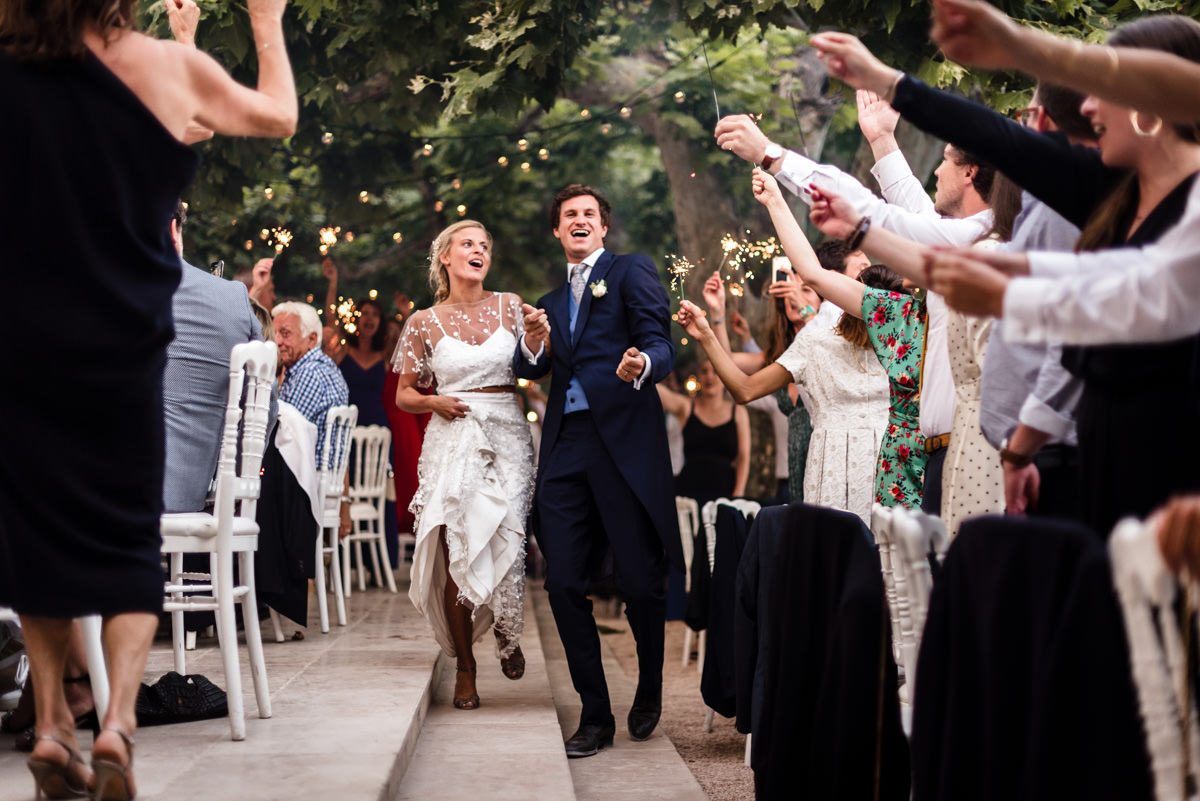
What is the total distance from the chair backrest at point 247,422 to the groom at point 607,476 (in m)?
1.29

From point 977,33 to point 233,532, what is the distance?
2382mm

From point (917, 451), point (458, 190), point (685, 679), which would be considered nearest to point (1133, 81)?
point (917, 451)

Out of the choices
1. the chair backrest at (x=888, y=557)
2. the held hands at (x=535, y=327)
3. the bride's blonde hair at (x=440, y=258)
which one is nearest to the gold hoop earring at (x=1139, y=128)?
the chair backrest at (x=888, y=557)

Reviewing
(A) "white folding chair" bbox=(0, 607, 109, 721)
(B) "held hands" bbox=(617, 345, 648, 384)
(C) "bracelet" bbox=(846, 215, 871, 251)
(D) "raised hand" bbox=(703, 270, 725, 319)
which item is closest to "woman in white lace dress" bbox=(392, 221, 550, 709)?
(B) "held hands" bbox=(617, 345, 648, 384)

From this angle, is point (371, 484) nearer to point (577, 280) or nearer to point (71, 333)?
point (577, 280)

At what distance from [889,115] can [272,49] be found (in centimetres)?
191

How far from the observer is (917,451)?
150 inches

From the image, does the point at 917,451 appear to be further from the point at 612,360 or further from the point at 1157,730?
the point at 1157,730

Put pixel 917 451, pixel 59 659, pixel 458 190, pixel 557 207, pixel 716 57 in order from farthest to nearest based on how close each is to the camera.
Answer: pixel 458 190, pixel 716 57, pixel 557 207, pixel 917 451, pixel 59 659

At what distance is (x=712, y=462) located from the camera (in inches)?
334

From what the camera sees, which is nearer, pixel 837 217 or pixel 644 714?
pixel 837 217

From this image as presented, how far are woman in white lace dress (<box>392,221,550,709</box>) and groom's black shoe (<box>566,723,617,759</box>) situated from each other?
0.48 m

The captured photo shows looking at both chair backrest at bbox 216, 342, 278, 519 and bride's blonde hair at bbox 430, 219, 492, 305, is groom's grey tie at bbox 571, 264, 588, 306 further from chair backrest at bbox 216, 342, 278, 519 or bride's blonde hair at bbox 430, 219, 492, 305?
chair backrest at bbox 216, 342, 278, 519

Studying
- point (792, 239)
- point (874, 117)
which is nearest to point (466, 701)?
point (792, 239)
